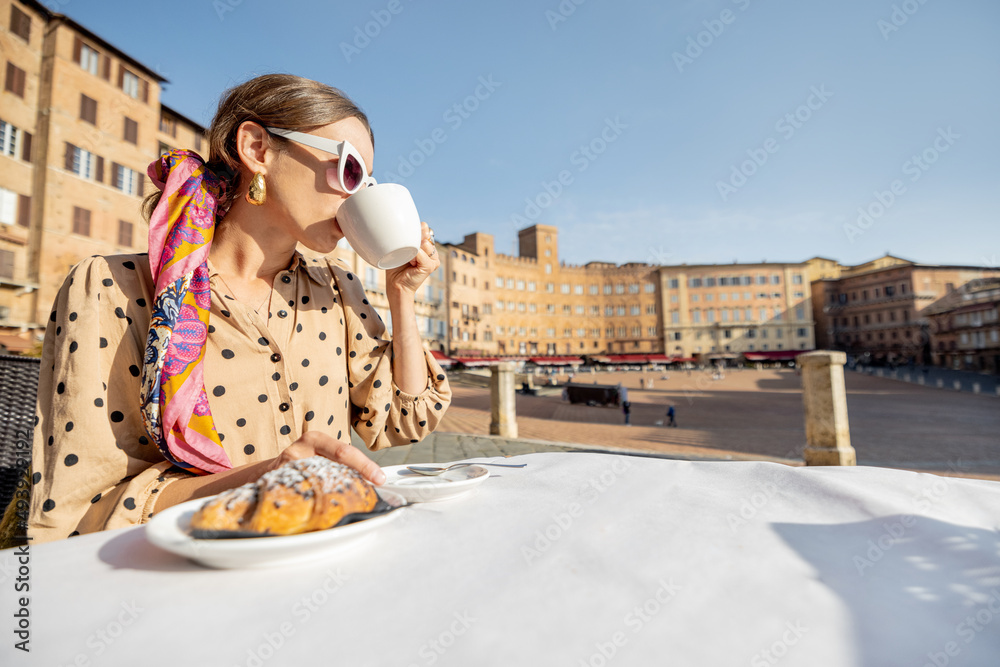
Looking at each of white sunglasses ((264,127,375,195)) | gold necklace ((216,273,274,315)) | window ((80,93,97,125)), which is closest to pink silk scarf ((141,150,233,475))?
gold necklace ((216,273,274,315))

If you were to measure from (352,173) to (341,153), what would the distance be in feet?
0.21

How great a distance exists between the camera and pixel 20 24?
16.5m

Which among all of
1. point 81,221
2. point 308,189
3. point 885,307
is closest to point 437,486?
point 308,189

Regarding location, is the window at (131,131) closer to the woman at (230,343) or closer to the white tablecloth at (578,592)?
the woman at (230,343)

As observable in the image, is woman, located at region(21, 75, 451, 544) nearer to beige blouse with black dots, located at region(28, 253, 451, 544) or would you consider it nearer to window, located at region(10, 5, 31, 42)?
beige blouse with black dots, located at region(28, 253, 451, 544)

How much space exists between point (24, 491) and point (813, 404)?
7.38 metres

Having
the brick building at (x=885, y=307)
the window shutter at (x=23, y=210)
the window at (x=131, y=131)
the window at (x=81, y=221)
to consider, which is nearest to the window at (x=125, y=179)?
the window at (x=131, y=131)

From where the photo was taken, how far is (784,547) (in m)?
0.67

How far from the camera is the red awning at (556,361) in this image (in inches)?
2018

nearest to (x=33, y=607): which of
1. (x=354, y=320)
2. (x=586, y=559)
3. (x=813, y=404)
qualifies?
(x=586, y=559)

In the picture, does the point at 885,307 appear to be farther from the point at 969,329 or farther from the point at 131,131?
the point at 131,131

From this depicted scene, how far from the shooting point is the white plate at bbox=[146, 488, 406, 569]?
0.56 metres

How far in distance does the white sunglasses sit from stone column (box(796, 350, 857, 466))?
256 inches

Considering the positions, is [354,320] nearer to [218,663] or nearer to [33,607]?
[33,607]
